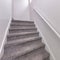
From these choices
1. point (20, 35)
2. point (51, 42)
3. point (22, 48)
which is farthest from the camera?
point (20, 35)

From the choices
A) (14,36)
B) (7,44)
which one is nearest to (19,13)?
(14,36)

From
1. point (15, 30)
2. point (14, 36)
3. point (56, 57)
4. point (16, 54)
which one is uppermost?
point (15, 30)

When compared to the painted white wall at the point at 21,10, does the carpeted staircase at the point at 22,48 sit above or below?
below

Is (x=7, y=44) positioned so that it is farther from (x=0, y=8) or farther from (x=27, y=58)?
(x=0, y=8)

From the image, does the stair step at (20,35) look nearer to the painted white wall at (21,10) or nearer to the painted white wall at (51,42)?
the painted white wall at (51,42)

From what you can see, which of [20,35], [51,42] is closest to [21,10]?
[20,35]

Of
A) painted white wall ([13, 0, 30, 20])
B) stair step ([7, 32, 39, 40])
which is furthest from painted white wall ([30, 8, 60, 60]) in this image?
painted white wall ([13, 0, 30, 20])

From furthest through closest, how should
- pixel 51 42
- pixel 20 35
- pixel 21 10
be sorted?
pixel 21 10, pixel 20 35, pixel 51 42

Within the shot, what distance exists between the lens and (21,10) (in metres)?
4.70

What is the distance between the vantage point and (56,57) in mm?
2045

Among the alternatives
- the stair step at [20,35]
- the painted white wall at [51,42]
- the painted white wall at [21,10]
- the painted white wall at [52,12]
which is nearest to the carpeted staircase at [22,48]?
the stair step at [20,35]

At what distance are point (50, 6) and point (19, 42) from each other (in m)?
1.16

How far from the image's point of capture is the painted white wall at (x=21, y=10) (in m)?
4.43

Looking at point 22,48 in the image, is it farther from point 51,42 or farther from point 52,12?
point 52,12
